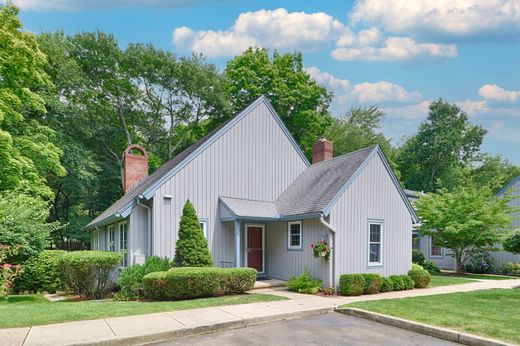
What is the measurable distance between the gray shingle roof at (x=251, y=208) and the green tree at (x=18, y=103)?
906 cm

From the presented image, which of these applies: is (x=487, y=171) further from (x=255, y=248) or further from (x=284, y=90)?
(x=255, y=248)

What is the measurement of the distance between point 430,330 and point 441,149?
1592 inches

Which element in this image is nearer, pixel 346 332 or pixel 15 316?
pixel 346 332

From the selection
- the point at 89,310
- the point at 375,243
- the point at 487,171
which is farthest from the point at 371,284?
the point at 487,171

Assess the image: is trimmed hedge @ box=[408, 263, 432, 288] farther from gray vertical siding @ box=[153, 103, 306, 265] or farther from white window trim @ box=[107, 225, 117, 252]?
white window trim @ box=[107, 225, 117, 252]

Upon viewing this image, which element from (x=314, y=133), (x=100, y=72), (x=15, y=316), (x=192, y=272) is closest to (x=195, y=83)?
(x=100, y=72)

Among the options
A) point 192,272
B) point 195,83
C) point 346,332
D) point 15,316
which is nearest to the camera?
point 346,332

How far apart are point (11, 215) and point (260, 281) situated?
884 centimetres

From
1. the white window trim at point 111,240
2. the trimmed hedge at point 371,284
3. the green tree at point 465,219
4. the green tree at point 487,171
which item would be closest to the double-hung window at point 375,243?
the trimmed hedge at point 371,284

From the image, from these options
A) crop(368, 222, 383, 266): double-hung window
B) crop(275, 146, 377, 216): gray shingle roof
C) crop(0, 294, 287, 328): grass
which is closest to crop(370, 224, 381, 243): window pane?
crop(368, 222, 383, 266): double-hung window

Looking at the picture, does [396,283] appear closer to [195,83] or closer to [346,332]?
[346,332]

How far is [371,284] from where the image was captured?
42.9 feet

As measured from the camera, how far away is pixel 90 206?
32.8 metres

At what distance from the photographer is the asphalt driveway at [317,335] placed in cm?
696
